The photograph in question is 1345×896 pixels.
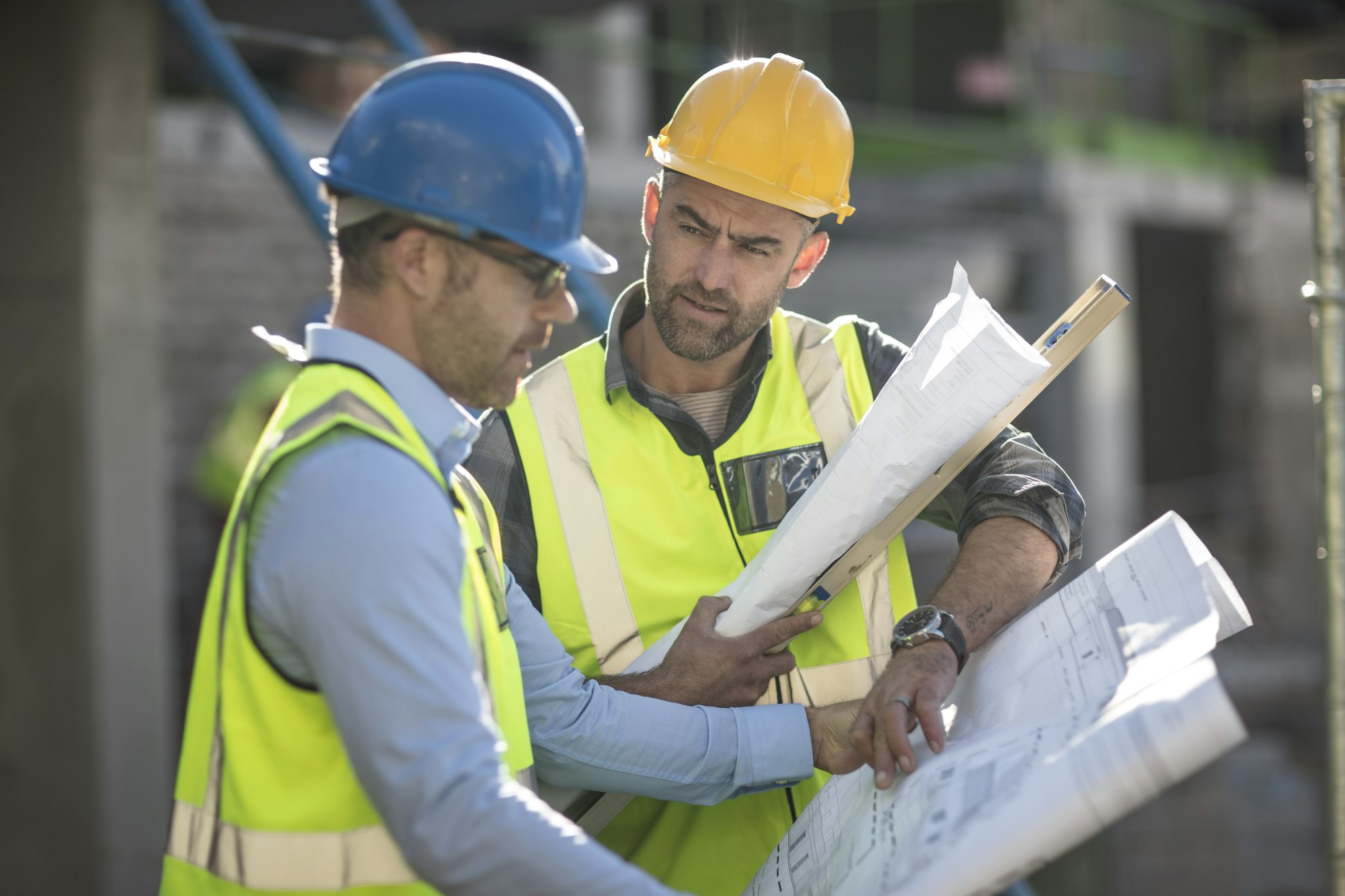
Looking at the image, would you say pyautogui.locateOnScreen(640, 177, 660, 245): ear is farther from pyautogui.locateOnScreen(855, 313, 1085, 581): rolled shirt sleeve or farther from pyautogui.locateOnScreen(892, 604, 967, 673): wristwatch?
pyautogui.locateOnScreen(892, 604, 967, 673): wristwatch

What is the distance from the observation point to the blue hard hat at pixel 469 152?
5.09 ft

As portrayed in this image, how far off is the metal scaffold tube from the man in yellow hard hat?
1.31ft

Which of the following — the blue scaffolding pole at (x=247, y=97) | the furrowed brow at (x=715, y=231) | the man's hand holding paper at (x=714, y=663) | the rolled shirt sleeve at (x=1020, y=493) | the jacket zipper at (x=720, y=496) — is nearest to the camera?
the man's hand holding paper at (x=714, y=663)

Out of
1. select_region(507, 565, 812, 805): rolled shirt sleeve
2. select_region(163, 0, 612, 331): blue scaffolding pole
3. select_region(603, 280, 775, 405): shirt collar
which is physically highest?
select_region(163, 0, 612, 331): blue scaffolding pole

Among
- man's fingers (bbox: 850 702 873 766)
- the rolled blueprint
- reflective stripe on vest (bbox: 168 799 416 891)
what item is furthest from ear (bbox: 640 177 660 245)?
reflective stripe on vest (bbox: 168 799 416 891)

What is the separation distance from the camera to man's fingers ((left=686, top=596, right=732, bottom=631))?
2094 millimetres

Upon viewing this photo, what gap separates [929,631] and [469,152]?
984 mm

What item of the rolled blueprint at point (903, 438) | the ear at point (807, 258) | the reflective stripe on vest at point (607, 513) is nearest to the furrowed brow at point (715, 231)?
the ear at point (807, 258)

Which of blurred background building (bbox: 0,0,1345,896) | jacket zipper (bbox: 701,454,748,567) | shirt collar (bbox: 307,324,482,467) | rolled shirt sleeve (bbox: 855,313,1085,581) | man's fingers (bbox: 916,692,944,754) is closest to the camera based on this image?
shirt collar (bbox: 307,324,482,467)

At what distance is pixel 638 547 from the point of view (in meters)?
2.29

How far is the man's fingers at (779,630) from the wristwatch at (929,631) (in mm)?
133

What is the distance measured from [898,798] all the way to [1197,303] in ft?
43.8

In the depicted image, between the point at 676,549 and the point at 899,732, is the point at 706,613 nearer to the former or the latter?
the point at 676,549

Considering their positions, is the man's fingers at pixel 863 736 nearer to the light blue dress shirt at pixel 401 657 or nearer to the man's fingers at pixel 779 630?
the man's fingers at pixel 779 630
